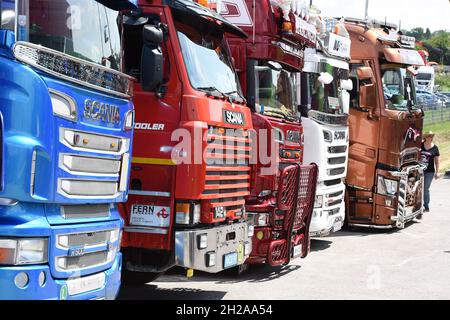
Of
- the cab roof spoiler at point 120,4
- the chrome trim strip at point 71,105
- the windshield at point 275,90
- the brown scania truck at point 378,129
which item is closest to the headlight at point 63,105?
the chrome trim strip at point 71,105

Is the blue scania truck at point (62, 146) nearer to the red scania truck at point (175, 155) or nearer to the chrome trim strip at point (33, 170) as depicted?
the chrome trim strip at point (33, 170)

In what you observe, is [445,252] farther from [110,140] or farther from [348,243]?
[110,140]

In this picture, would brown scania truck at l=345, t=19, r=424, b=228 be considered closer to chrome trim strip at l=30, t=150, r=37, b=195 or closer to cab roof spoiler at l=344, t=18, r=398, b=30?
cab roof spoiler at l=344, t=18, r=398, b=30

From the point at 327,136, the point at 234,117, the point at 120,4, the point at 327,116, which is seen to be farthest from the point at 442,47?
the point at 120,4

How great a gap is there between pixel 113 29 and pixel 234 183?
8.61ft

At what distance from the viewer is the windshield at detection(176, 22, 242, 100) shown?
7.86 metres

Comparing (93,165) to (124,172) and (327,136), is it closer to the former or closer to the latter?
(124,172)

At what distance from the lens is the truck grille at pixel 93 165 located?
5.50 meters

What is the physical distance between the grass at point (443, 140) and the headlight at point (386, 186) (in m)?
15.0

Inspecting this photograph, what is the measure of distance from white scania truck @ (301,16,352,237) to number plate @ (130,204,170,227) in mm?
4873

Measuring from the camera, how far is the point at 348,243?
1424 centimetres

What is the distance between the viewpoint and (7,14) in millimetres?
5066

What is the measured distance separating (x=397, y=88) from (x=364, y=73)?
1166 mm

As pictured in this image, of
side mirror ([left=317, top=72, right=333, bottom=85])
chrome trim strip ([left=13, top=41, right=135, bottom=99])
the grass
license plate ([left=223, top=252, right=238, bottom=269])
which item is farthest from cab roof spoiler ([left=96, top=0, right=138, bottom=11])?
the grass
